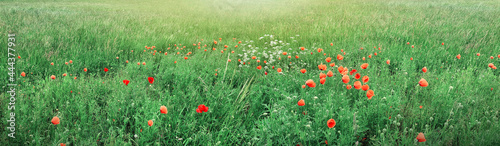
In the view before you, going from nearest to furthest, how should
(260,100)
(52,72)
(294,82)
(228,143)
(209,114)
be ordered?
1. (228,143)
2. (209,114)
3. (260,100)
4. (294,82)
5. (52,72)

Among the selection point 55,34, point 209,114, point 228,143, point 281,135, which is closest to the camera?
point 281,135

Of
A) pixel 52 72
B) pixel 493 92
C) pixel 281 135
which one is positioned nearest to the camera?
pixel 281 135

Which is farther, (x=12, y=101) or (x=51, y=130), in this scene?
(x=12, y=101)

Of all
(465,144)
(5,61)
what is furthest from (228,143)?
(5,61)

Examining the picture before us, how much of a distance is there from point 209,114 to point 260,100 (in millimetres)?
600

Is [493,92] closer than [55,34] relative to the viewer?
Yes

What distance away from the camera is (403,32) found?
14.6ft

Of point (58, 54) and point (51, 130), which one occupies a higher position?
point (58, 54)

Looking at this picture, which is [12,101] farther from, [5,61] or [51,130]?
[5,61]

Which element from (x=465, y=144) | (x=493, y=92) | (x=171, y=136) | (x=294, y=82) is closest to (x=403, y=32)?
(x=493, y=92)

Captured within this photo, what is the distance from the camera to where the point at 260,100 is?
2418 mm

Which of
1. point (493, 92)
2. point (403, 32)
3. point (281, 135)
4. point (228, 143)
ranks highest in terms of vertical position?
point (403, 32)

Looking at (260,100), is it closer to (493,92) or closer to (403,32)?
(493,92)

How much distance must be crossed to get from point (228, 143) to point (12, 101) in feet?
5.19
